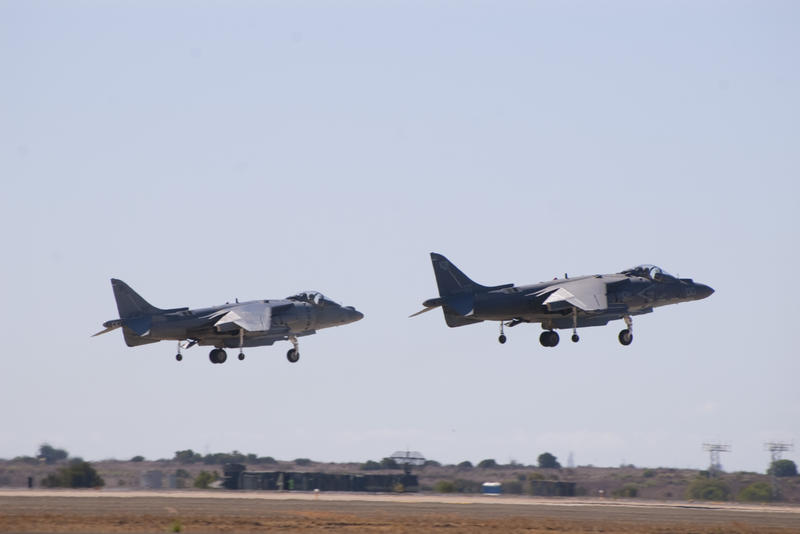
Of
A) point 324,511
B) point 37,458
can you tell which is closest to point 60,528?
point 324,511

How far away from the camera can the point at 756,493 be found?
74.1 m

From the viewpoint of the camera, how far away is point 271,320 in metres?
68.1

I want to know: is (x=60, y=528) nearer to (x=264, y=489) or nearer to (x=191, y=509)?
(x=191, y=509)

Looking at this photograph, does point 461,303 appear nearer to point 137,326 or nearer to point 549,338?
point 549,338

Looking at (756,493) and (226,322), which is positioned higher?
(226,322)

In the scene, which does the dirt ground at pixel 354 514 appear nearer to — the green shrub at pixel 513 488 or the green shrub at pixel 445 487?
the green shrub at pixel 445 487

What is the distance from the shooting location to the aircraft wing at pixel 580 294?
194 feet

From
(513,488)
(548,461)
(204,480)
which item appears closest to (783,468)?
(548,461)

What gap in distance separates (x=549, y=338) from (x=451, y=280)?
638 centimetres

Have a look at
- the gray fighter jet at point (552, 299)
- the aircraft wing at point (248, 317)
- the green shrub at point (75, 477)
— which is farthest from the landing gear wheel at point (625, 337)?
the green shrub at point (75, 477)

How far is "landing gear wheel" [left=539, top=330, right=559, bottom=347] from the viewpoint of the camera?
62281mm

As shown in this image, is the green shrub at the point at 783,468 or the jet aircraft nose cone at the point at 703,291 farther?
the green shrub at the point at 783,468

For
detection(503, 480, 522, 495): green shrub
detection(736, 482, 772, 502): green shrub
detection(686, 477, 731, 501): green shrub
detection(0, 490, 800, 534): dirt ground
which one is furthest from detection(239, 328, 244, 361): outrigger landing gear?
detection(736, 482, 772, 502): green shrub

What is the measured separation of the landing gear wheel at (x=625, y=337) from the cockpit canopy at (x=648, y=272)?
3.39 metres
